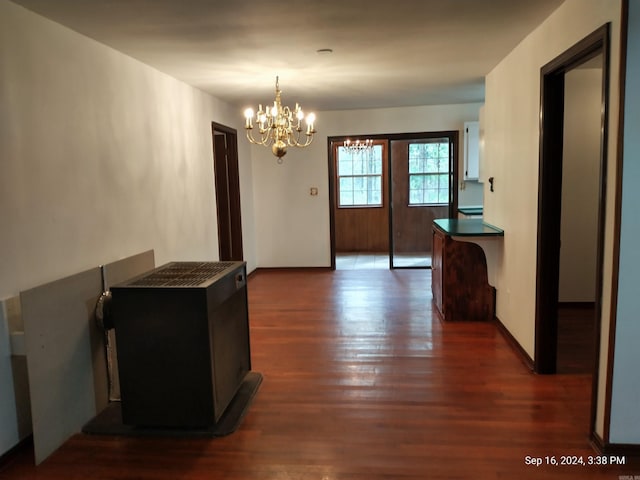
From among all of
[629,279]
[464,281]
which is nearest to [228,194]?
[464,281]

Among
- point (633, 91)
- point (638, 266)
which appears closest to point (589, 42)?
point (633, 91)

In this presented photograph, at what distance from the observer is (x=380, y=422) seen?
8.76 ft

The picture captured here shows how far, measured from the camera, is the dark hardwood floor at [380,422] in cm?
227

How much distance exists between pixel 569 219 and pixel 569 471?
3079 mm

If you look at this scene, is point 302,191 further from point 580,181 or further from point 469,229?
point 580,181

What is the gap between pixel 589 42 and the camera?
237 cm

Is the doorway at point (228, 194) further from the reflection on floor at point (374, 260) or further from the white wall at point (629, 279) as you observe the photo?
the white wall at point (629, 279)

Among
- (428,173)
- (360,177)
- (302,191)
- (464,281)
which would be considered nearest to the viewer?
(464,281)

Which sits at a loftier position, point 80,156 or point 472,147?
point 472,147

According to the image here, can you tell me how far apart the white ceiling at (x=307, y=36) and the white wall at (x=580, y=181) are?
35.9 inches

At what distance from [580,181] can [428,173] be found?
4293mm

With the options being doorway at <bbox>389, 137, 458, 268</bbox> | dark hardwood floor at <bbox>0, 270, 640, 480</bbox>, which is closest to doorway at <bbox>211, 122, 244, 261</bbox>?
dark hardwood floor at <bbox>0, 270, 640, 480</bbox>

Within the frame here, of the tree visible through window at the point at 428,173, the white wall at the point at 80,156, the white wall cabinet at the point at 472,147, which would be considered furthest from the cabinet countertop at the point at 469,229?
the tree visible through window at the point at 428,173

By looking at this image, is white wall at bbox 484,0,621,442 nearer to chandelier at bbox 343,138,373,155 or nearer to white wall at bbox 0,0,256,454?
white wall at bbox 0,0,256,454
